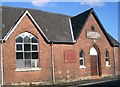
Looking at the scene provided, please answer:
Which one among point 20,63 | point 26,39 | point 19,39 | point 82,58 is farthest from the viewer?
point 82,58

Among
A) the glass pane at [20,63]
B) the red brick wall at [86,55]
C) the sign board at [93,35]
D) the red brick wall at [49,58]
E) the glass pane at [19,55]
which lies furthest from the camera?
the sign board at [93,35]

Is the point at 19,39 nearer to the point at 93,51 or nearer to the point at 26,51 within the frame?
the point at 26,51

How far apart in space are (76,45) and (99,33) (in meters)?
4.27

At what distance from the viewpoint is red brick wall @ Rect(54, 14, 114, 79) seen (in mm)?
25734

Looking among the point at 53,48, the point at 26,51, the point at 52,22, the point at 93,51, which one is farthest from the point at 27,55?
the point at 93,51

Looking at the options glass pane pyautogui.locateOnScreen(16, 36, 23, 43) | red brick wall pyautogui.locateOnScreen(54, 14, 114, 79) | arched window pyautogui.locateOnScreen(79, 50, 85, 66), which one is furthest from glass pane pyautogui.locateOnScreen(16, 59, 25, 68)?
arched window pyautogui.locateOnScreen(79, 50, 85, 66)

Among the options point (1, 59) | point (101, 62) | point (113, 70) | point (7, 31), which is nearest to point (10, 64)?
point (1, 59)

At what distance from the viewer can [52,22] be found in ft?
95.8

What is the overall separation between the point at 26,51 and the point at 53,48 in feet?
9.50

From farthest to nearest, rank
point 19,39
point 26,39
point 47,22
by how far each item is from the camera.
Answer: point 47,22 → point 26,39 → point 19,39

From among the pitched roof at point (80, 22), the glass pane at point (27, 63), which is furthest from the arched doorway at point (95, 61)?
the glass pane at point (27, 63)

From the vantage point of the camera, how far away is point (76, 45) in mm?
27422

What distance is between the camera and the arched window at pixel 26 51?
23566mm

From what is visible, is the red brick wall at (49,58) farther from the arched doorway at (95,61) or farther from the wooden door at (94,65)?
the wooden door at (94,65)
